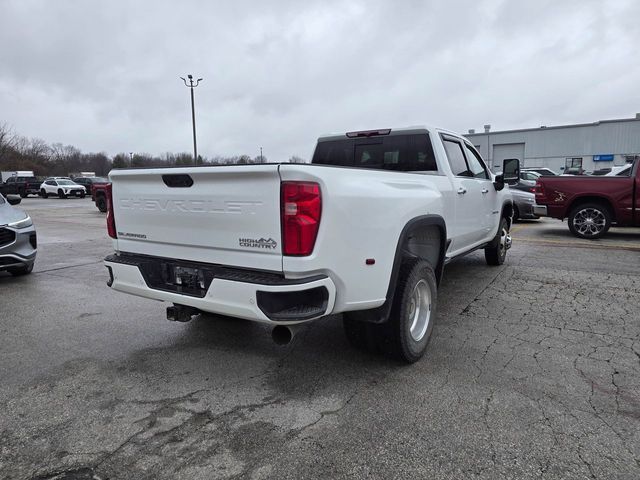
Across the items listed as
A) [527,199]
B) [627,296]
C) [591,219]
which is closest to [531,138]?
[527,199]

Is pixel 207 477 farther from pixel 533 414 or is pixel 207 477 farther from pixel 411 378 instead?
pixel 533 414

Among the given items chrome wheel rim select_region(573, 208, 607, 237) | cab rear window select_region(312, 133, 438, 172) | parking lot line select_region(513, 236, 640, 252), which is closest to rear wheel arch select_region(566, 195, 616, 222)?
chrome wheel rim select_region(573, 208, 607, 237)

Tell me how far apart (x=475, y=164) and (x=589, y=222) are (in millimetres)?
5790

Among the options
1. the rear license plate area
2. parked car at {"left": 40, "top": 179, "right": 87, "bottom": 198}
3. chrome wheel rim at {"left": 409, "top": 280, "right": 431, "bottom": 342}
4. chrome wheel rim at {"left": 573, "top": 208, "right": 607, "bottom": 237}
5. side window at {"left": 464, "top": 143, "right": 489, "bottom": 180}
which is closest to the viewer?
the rear license plate area

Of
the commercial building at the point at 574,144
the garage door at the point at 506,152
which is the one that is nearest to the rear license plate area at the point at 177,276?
the commercial building at the point at 574,144

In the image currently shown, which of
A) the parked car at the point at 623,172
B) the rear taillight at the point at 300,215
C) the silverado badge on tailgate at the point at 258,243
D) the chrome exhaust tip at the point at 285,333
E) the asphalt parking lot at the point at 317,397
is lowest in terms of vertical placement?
the asphalt parking lot at the point at 317,397

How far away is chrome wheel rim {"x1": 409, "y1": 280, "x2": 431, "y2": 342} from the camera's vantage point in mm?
3589

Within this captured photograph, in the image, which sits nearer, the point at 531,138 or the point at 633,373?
the point at 633,373

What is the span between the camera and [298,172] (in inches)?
101

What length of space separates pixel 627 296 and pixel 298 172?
490 centimetres

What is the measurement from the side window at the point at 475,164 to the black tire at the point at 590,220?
519 centimetres

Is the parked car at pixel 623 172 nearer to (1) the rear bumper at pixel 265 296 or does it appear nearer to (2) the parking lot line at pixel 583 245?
(2) the parking lot line at pixel 583 245

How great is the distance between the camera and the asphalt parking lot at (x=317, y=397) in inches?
92.2

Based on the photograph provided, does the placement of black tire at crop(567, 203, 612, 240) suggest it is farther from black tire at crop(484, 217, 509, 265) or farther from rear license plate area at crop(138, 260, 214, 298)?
rear license plate area at crop(138, 260, 214, 298)
